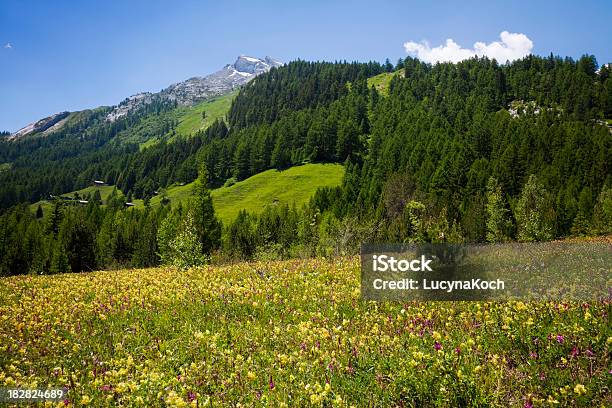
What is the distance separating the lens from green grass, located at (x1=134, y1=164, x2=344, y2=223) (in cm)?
12988

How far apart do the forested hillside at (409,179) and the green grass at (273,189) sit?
25.8ft

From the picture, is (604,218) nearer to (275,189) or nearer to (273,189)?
(275,189)

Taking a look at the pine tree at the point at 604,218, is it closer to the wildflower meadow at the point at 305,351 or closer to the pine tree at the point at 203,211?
the pine tree at the point at 203,211

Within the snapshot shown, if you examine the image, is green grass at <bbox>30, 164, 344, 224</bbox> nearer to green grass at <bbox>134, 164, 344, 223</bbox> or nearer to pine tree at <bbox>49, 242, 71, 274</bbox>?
green grass at <bbox>134, 164, 344, 223</bbox>

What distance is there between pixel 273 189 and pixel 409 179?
166 feet

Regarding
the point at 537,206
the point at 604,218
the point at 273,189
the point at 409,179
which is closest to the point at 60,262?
the point at 273,189

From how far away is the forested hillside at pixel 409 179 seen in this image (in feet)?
202

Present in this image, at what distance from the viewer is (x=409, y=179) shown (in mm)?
109375

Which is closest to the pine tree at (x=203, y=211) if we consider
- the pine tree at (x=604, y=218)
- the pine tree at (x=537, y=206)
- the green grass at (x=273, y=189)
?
the pine tree at (x=537, y=206)

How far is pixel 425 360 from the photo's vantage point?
4.81m

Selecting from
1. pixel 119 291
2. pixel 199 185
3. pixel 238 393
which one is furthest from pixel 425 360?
pixel 199 185

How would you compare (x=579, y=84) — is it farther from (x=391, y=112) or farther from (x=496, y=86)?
(x=391, y=112)

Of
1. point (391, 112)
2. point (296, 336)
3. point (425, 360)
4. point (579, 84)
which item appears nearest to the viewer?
point (425, 360)

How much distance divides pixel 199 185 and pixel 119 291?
137 ft
